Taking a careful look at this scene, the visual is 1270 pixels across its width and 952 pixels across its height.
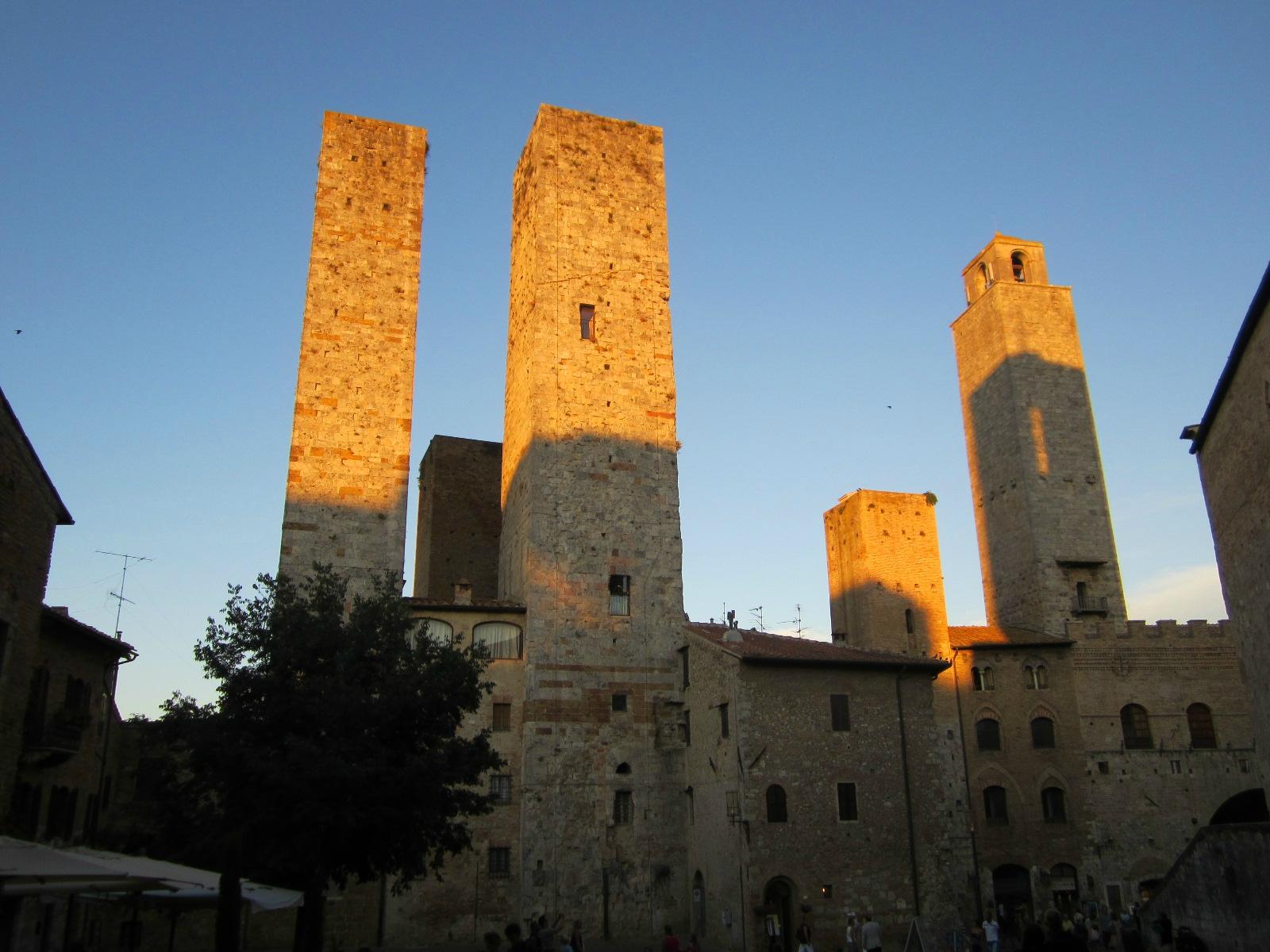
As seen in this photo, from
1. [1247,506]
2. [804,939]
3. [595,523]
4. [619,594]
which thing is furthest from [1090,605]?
[804,939]

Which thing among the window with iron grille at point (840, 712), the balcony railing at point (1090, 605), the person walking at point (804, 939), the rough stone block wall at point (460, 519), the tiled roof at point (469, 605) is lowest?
the person walking at point (804, 939)

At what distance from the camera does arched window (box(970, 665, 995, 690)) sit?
1309 inches

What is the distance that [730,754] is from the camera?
79.7 feet

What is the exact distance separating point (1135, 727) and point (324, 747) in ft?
87.1

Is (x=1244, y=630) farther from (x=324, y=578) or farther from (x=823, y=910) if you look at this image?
(x=324, y=578)

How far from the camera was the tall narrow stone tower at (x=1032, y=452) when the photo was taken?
118 ft

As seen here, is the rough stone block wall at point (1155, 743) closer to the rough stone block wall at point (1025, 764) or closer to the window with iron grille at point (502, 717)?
the rough stone block wall at point (1025, 764)

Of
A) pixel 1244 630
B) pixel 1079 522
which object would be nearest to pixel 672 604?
pixel 1244 630

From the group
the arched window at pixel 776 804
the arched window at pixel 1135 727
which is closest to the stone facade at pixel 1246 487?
the arched window at pixel 776 804

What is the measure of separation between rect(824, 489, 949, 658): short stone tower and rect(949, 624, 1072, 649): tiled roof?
46 centimetres

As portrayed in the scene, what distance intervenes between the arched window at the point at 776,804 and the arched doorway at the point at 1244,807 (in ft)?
54.7

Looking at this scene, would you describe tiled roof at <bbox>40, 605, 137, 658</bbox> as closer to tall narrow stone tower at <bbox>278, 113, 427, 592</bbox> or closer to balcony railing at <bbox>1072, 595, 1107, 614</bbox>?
tall narrow stone tower at <bbox>278, 113, 427, 592</bbox>

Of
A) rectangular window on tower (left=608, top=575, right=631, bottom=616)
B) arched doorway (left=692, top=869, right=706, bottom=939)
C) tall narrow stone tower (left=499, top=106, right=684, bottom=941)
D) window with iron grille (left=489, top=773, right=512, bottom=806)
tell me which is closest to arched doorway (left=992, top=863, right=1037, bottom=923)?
arched doorway (left=692, top=869, right=706, bottom=939)

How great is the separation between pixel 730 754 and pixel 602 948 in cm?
508
